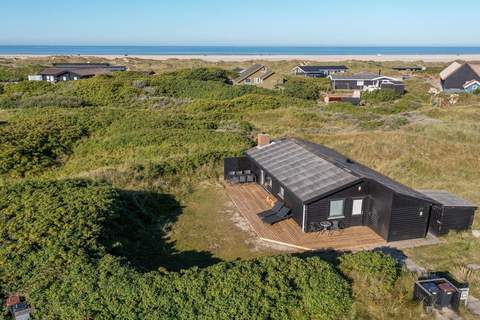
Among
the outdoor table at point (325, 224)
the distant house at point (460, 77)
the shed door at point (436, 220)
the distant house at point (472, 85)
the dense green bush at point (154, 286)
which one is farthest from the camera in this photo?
the distant house at point (460, 77)

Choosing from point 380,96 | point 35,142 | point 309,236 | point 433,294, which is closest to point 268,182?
point 309,236

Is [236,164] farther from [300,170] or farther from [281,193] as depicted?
[300,170]

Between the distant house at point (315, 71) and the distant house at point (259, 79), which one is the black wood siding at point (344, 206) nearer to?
the distant house at point (259, 79)

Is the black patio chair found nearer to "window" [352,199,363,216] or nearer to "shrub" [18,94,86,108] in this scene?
"window" [352,199,363,216]

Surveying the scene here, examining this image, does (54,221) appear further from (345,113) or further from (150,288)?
(345,113)

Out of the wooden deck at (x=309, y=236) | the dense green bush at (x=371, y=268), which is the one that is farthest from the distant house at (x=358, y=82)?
the dense green bush at (x=371, y=268)

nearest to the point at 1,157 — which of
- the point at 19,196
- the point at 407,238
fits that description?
the point at 19,196

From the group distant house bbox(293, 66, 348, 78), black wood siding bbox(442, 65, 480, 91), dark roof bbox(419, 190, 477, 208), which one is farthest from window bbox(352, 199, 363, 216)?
distant house bbox(293, 66, 348, 78)
